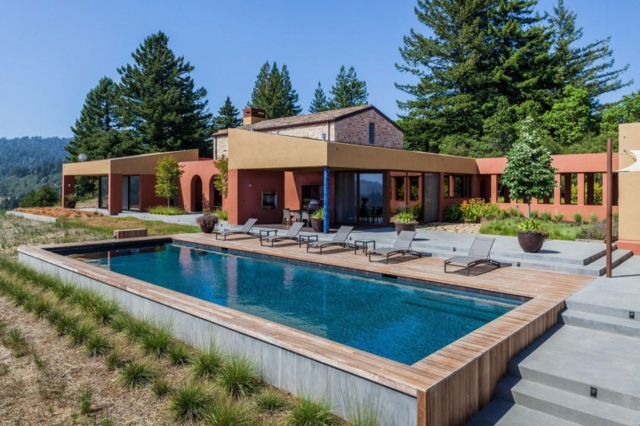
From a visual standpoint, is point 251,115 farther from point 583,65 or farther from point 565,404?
point 565,404

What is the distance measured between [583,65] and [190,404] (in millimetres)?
41220

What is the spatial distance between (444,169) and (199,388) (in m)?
18.3

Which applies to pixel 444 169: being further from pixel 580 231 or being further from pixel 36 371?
pixel 36 371

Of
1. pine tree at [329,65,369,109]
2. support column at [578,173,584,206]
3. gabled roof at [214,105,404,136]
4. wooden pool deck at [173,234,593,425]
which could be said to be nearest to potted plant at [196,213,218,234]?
wooden pool deck at [173,234,593,425]

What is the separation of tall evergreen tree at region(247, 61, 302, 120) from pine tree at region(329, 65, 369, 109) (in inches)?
215

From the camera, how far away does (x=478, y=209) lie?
21.7 meters

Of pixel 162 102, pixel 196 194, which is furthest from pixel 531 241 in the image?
pixel 162 102

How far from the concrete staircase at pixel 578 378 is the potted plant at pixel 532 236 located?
15.5 feet

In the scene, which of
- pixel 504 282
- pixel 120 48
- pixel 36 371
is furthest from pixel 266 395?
pixel 120 48

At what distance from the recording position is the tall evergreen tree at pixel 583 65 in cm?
3547

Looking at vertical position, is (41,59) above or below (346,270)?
above

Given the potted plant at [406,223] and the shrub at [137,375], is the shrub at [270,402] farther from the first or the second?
the potted plant at [406,223]

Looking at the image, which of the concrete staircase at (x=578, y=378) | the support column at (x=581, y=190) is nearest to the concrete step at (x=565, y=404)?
the concrete staircase at (x=578, y=378)

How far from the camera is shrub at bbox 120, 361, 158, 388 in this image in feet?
17.3
